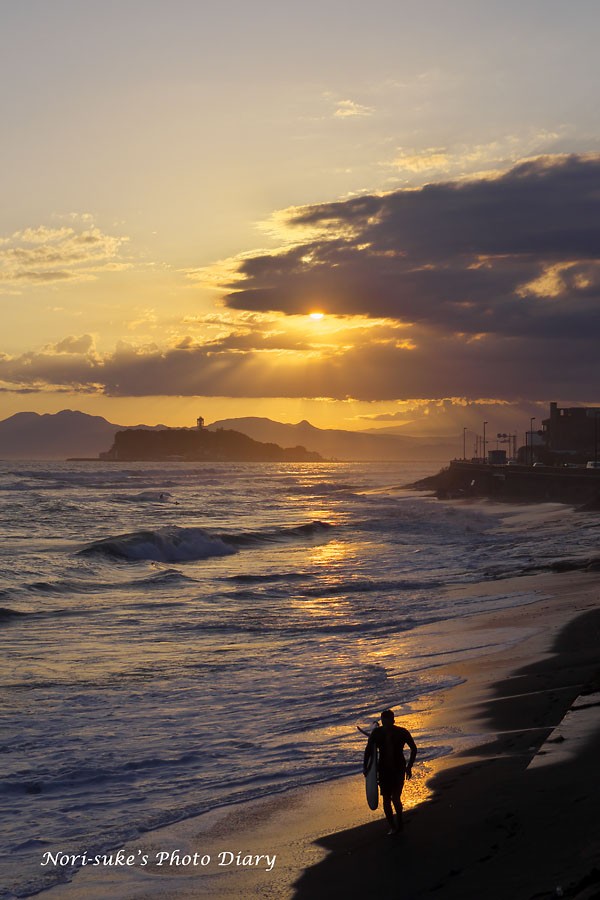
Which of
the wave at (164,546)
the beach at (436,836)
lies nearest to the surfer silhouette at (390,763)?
the beach at (436,836)

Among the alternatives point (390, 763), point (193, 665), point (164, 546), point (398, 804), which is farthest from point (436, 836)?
point (164, 546)

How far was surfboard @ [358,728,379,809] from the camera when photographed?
876cm

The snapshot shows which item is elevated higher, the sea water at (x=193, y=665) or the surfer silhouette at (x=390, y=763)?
the surfer silhouette at (x=390, y=763)

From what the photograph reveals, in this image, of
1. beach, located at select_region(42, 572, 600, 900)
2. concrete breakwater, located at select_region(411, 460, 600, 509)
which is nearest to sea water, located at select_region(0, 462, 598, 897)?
beach, located at select_region(42, 572, 600, 900)

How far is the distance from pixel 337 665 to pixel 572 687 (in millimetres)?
5345

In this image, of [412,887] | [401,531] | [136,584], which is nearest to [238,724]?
[412,887]

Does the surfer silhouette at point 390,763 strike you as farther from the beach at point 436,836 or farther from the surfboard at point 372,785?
the beach at point 436,836

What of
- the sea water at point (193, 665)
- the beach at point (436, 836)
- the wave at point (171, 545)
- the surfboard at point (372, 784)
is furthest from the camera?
the wave at point (171, 545)

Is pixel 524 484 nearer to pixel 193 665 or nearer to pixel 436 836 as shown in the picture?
pixel 193 665

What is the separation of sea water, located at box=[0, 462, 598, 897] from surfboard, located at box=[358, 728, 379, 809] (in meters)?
2.10

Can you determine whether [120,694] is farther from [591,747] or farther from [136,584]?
[136,584]

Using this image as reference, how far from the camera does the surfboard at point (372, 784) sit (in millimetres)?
8758

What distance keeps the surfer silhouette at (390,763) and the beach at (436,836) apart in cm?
21

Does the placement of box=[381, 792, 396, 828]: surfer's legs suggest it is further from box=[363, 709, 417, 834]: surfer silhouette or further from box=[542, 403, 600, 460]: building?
box=[542, 403, 600, 460]: building
